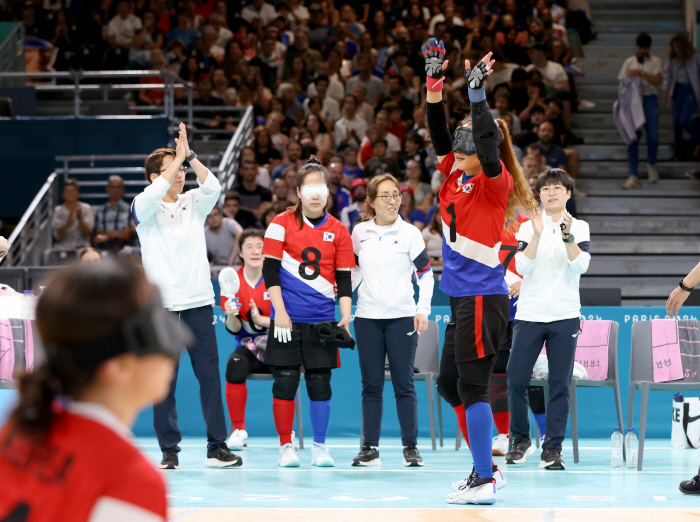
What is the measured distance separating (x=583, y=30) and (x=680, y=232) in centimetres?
434

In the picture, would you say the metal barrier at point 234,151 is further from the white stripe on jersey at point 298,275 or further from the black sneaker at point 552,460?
the black sneaker at point 552,460

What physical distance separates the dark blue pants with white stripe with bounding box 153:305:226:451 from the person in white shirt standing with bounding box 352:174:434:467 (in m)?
1.02

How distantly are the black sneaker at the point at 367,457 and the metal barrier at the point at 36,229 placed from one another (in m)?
5.66

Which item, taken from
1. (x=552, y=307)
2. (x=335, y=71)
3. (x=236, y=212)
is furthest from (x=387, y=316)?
(x=335, y=71)

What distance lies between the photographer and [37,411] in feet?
4.16

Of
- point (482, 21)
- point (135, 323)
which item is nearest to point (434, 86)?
point (135, 323)

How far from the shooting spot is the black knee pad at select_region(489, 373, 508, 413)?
21.0 ft

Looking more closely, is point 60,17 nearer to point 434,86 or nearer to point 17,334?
point 17,334

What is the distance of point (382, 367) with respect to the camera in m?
6.03

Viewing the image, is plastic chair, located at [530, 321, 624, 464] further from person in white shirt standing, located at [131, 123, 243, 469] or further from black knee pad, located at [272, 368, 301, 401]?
person in white shirt standing, located at [131, 123, 243, 469]

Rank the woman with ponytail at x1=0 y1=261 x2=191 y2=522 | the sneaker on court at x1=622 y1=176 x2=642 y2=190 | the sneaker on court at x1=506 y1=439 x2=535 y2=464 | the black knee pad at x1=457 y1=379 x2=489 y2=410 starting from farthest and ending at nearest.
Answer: the sneaker on court at x1=622 y1=176 x2=642 y2=190, the sneaker on court at x1=506 y1=439 x2=535 y2=464, the black knee pad at x1=457 y1=379 x2=489 y2=410, the woman with ponytail at x1=0 y1=261 x2=191 y2=522

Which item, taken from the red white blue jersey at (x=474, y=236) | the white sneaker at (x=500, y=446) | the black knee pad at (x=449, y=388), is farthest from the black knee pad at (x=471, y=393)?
the white sneaker at (x=500, y=446)

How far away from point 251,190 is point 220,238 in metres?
1.55

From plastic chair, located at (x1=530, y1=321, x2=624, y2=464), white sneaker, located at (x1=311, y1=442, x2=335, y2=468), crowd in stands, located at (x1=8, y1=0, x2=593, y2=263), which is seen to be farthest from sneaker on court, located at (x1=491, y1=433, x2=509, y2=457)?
crowd in stands, located at (x1=8, y1=0, x2=593, y2=263)
